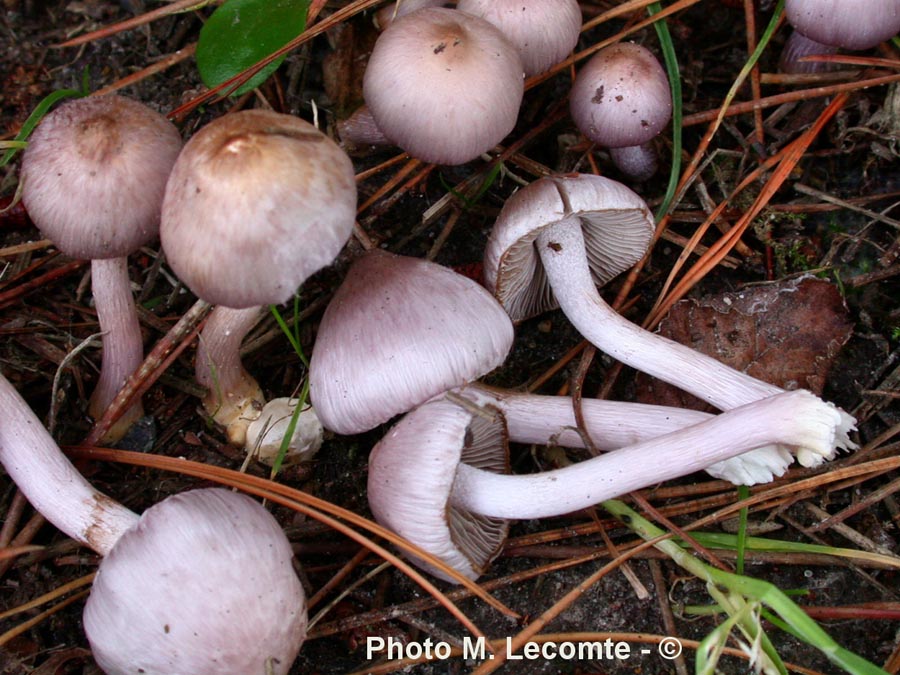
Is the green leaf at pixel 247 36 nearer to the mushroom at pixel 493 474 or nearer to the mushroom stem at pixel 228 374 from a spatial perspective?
the mushroom stem at pixel 228 374

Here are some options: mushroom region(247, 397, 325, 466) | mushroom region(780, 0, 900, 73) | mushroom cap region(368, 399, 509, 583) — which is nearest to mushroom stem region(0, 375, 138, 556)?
mushroom region(247, 397, 325, 466)

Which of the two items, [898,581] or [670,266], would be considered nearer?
[898,581]

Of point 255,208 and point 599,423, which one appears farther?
point 599,423

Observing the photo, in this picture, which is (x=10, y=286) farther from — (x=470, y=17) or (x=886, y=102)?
(x=886, y=102)

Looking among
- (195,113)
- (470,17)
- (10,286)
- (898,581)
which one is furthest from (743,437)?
(10,286)

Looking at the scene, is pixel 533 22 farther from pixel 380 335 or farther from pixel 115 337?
pixel 115 337

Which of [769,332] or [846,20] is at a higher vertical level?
[846,20]

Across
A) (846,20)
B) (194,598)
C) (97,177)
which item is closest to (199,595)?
(194,598)

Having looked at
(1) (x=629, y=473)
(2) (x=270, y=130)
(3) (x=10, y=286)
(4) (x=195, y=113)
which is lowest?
(1) (x=629, y=473)
